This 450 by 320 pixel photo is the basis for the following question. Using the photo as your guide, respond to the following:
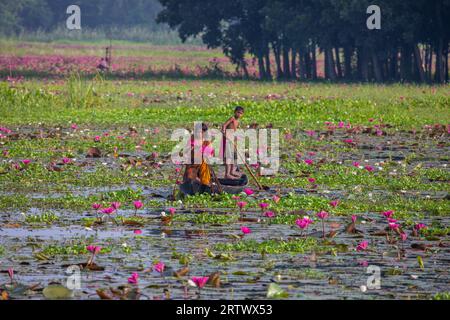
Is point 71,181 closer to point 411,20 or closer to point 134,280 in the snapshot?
point 134,280

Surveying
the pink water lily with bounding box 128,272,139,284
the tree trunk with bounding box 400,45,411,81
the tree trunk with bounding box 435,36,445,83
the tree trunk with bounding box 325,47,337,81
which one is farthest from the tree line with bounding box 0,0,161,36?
the pink water lily with bounding box 128,272,139,284

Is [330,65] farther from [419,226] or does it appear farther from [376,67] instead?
[419,226]

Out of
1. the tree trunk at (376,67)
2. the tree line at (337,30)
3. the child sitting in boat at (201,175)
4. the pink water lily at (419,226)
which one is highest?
the tree line at (337,30)

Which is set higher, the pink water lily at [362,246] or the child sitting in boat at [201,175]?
the child sitting in boat at [201,175]

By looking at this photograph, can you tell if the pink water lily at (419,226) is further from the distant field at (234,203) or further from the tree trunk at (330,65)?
the tree trunk at (330,65)

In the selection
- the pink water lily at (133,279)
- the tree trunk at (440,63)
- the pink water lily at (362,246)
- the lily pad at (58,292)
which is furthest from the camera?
the tree trunk at (440,63)

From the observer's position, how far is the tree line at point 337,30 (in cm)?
4731

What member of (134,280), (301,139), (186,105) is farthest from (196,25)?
(134,280)

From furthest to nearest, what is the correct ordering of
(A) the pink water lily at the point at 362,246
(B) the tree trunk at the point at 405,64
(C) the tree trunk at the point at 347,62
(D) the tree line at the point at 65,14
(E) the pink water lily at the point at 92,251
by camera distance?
(D) the tree line at the point at 65,14, (C) the tree trunk at the point at 347,62, (B) the tree trunk at the point at 405,64, (A) the pink water lily at the point at 362,246, (E) the pink water lily at the point at 92,251

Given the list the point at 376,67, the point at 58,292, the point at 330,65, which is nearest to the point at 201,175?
the point at 58,292

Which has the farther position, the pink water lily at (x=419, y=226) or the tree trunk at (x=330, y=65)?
the tree trunk at (x=330, y=65)

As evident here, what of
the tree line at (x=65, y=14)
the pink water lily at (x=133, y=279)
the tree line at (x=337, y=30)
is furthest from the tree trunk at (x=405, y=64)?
the tree line at (x=65, y=14)

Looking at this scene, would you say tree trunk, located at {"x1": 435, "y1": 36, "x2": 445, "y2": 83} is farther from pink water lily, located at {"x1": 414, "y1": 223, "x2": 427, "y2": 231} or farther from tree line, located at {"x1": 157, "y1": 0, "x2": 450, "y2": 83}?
pink water lily, located at {"x1": 414, "y1": 223, "x2": 427, "y2": 231}

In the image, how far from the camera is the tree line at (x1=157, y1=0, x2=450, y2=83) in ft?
155
